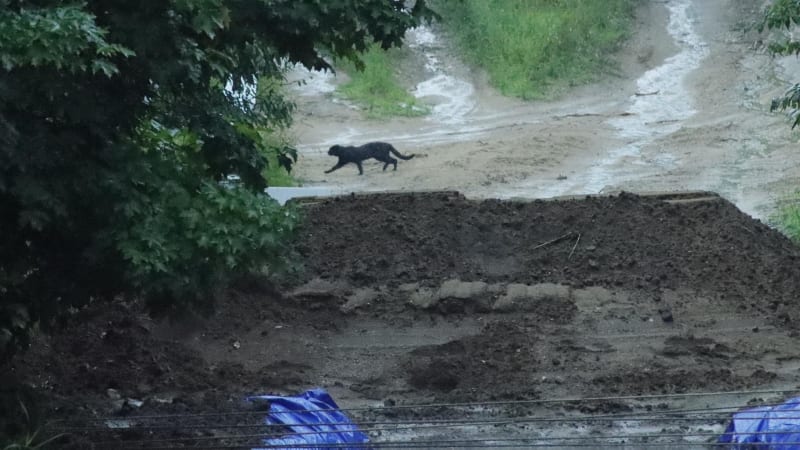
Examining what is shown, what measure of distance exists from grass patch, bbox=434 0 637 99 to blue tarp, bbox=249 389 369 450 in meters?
16.0

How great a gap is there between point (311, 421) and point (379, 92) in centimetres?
1648

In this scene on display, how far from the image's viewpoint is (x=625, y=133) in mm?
20094

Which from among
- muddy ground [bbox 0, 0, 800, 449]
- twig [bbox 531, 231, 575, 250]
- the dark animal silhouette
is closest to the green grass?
the dark animal silhouette

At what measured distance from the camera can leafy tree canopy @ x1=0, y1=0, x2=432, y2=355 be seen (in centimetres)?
546

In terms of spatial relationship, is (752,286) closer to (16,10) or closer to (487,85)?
(16,10)

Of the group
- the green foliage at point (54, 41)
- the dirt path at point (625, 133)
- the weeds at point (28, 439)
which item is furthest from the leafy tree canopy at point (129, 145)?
the dirt path at point (625, 133)

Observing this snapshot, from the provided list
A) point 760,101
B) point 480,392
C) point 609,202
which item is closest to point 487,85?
point 760,101

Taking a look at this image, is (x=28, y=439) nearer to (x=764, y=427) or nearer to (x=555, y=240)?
(x=764, y=427)

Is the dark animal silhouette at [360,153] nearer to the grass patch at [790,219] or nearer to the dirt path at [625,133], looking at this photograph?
the dirt path at [625,133]

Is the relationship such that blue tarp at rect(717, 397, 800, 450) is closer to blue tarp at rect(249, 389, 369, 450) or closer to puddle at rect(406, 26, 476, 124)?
blue tarp at rect(249, 389, 369, 450)

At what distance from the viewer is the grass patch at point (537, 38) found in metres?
23.8

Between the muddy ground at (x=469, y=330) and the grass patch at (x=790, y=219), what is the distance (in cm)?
72

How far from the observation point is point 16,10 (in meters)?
5.52

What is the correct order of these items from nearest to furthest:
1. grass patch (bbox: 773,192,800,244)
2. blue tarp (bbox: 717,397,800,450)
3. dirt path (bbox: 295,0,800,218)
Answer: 1. blue tarp (bbox: 717,397,800,450)
2. grass patch (bbox: 773,192,800,244)
3. dirt path (bbox: 295,0,800,218)
